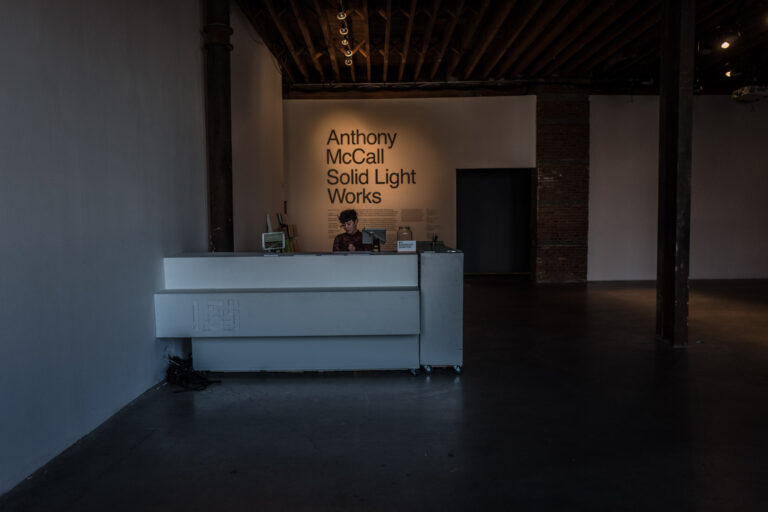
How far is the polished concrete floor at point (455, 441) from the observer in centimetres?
266

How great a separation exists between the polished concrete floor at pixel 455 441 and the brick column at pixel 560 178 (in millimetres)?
5278

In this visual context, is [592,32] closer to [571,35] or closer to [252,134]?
[571,35]

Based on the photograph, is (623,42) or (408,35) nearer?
(408,35)

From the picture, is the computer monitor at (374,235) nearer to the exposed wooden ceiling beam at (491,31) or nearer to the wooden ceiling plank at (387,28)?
the wooden ceiling plank at (387,28)

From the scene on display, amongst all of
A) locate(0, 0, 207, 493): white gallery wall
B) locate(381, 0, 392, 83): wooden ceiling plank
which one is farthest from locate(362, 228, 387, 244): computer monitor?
locate(381, 0, 392, 83): wooden ceiling plank

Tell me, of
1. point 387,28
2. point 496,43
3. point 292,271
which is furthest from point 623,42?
point 292,271

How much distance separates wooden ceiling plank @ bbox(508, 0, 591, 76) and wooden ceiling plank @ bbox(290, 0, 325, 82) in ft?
10.8

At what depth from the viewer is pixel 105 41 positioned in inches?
146

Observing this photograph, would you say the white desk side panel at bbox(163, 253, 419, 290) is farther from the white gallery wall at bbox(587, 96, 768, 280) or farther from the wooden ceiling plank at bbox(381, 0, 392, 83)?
the white gallery wall at bbox(587, 96, 768, 280)

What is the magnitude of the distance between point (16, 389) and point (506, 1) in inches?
267

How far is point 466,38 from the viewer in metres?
8.39

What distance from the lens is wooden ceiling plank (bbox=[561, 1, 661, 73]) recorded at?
23.7 ft

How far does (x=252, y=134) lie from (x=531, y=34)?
14.3ft

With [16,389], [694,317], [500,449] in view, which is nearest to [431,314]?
[500,449]
